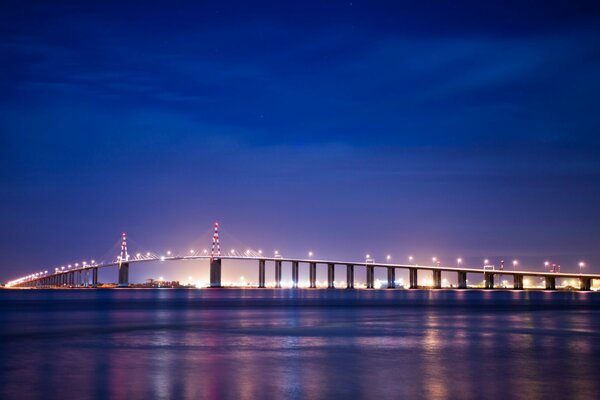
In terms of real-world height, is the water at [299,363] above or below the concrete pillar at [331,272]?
below

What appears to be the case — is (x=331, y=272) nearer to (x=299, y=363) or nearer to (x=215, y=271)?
(x=215, y=271)

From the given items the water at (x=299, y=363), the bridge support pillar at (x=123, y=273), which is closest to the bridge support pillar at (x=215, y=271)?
the bridge support pillar at (x=123, y=273)

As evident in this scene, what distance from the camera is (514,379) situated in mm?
18000

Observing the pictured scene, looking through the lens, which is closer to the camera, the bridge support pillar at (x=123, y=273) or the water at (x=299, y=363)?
the water at (x=299, y=363)

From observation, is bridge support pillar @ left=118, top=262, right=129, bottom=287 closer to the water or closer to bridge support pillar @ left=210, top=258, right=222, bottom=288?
bridge support pillar @ left=210, top=258, right=222, bottom=288

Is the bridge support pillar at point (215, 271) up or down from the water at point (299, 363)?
up

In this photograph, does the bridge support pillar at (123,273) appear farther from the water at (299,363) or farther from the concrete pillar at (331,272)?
the water at (299,363)

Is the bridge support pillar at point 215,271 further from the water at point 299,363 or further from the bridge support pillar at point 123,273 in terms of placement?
the water at point 299,363

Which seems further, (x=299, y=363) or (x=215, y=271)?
(x=215, y=271)

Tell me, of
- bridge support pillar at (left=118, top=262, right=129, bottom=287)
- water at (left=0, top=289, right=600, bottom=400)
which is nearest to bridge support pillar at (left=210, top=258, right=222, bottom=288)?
bridge support pillar at (left=118, top=262, right=129, bottom=287)

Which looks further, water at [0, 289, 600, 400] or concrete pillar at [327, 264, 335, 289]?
concrete pillar at [327, 264, 335, 289]

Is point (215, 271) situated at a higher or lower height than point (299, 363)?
higher

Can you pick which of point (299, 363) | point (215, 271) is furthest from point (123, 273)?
point (299, 363)

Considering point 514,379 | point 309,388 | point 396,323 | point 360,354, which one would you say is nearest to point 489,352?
point 360,354
